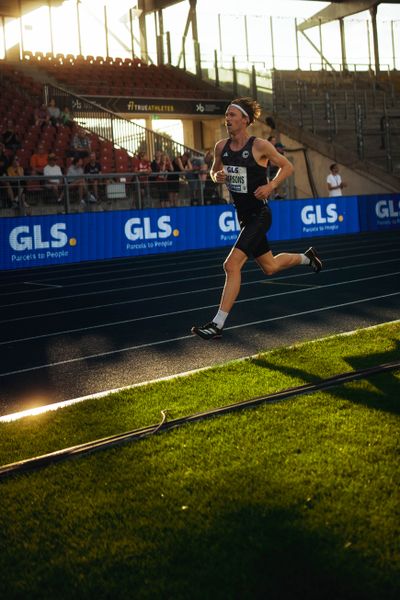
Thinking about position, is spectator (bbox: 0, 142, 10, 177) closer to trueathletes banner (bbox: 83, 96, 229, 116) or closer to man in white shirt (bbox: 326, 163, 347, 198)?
man in white shirt (bbox: 326, 163, 347, 198)

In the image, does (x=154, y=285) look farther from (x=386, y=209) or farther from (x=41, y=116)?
(x=386, y=209)

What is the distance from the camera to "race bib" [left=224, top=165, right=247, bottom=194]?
7.61 m

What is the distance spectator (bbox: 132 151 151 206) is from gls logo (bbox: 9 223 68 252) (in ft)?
9.69

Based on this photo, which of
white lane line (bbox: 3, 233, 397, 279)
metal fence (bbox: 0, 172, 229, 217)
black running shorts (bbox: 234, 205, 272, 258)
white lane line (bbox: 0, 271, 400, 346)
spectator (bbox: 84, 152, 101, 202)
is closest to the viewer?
black running shorts (bbox: 234, 205, 272, 258)

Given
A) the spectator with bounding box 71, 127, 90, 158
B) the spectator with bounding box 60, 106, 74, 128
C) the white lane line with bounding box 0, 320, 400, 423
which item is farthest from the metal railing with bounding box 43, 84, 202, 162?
the white lane line with bounding box 0, 320, 400, 423

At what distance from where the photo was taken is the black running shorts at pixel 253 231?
766cm

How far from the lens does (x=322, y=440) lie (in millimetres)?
4508

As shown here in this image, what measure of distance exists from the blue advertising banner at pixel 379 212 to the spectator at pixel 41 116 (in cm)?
946

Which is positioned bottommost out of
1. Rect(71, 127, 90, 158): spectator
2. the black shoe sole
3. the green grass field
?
the green grass field

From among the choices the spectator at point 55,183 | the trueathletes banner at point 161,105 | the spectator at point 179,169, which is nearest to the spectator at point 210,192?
the spectator at point 179,169

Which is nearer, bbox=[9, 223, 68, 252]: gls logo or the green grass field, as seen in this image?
the green grass field

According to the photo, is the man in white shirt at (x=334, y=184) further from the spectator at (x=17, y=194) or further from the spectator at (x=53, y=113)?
the spectator at (x=17, y=194)

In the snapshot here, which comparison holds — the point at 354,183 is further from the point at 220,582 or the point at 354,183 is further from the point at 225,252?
the point at 220,582

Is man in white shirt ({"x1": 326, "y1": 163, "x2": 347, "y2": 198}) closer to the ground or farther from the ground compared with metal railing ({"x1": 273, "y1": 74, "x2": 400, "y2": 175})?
closer to the ground
